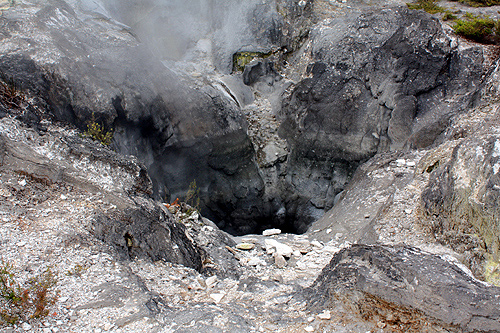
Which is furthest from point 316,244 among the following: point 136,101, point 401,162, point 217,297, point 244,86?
point 244,86

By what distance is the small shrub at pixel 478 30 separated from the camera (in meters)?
8.13

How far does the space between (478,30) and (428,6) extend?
8.39 feet

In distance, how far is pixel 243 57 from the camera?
9.80 metres

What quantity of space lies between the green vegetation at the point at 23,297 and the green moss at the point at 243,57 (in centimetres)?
835

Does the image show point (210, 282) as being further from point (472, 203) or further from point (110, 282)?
point (472, 203)

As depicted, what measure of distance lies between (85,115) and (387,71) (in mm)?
6743

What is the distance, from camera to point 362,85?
8.32 metres

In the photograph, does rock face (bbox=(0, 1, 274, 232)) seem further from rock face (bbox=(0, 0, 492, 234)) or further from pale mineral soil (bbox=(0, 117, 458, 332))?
pale mineral soil (bbox=(0, 117, 458, 332))

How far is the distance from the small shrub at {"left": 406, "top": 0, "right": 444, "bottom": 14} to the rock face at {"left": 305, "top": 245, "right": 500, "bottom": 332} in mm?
9745

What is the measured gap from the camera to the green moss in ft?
32.1

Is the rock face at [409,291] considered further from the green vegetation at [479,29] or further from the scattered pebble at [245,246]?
the green vegetation at [479,29]

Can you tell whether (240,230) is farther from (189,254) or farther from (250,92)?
(189,254)

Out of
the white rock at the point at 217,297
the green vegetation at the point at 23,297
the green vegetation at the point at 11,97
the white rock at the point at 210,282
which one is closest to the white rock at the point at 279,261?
the white rock at the point at 210,282

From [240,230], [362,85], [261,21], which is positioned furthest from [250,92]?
[240,230]
